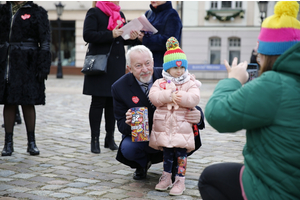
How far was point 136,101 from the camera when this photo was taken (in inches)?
152

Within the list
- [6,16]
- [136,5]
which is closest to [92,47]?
[6,16]

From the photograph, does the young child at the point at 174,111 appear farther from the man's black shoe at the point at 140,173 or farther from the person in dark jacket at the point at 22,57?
the person in dark jacket at the point at 22,57

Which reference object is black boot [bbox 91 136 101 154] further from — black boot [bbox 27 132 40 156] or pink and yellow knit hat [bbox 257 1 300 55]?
pink and yellow knit hat [bbox 257 1 300 55]

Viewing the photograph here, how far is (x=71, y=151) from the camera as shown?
5207 mm

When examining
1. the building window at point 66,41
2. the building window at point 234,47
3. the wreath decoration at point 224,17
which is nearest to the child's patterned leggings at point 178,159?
the wreath decoration at point 224,17

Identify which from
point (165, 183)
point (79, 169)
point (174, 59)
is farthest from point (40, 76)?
A: point (165, 183)

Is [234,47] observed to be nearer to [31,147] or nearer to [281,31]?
[31,147]

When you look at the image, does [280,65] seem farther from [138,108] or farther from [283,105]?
[138,108]

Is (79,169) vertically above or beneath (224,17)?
beneath

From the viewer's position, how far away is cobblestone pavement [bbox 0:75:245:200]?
3.52 m

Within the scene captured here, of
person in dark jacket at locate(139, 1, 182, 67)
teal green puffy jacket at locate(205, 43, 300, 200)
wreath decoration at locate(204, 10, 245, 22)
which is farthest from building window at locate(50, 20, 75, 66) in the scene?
teal green puffy jacket at locate(205, 43, 300, 200)

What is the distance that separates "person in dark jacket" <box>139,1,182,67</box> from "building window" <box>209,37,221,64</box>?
22.4 metres

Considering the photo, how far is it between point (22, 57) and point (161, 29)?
1722 mm

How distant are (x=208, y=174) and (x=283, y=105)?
68cm
